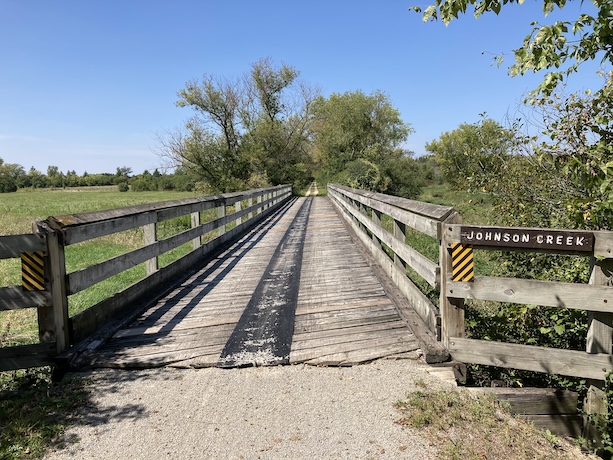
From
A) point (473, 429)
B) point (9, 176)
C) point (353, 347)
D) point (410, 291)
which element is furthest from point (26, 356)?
point (9, 176)

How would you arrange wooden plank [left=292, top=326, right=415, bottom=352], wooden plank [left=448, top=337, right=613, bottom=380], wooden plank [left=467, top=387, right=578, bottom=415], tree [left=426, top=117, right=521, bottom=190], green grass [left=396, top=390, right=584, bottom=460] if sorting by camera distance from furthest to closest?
1. tree [left=426, top=117, right=521, bottom=190]
2. wooden plank [left=292, top=326, right=415, bottom=352]
3. wooden plank [left=448, top=337, right=613, bottom=380]
4. wooden plank [left=467, top=387, right=578, bottom=415]
5. green grass [left=396, top=390, right=584, bottom=460]

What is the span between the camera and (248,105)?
124ft

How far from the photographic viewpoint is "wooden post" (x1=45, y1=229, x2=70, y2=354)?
3533 mm

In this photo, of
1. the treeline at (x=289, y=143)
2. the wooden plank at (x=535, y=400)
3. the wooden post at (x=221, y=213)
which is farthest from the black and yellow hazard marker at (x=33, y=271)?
the treeline at (x=289, y=143)

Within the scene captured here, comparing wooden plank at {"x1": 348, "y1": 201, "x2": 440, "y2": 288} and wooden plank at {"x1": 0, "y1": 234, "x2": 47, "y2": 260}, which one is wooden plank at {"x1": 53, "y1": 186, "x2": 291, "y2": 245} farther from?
wooden plank at {"x1": 348, "y1": 201, "x2": 440, "y2": 288}

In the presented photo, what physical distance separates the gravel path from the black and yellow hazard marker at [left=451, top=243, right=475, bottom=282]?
2.61 ft

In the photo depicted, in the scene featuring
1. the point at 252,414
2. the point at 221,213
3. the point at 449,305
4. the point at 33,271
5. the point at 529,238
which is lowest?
the point at 252,414

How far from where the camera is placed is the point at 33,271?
11.3 feet

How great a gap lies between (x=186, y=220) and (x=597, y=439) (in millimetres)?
17085

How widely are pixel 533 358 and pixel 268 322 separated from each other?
248 cm

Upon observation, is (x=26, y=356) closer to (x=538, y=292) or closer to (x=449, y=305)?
(x=449, y=305)

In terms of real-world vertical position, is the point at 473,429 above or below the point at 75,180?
below

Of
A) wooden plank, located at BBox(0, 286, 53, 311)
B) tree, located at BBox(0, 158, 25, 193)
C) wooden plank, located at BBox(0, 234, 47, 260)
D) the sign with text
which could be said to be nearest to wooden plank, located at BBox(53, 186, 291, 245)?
wooden plank, located at BBox(0, 234, 47, 260)

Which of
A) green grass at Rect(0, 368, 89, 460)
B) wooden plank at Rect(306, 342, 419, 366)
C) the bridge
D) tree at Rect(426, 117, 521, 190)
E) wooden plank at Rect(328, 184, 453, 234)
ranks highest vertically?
tree at Rect(426, 117, 521, 190)
